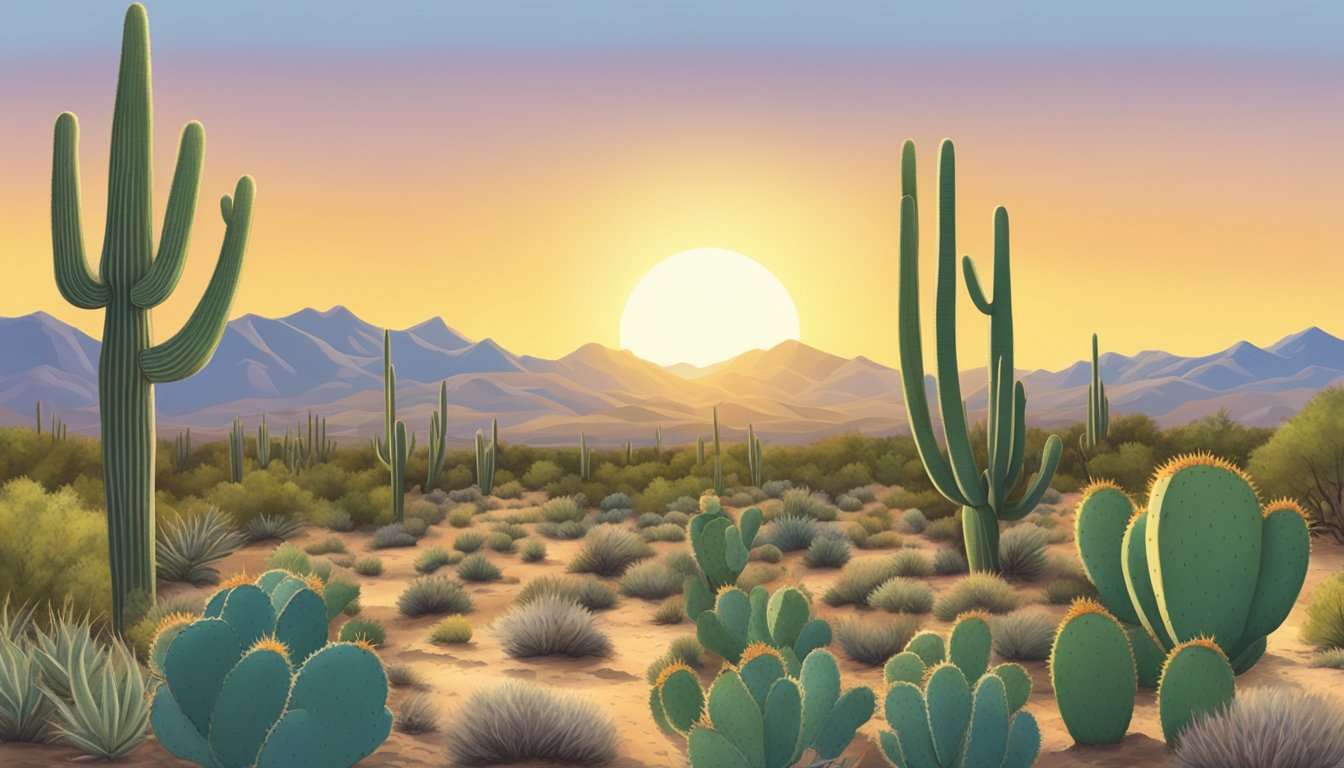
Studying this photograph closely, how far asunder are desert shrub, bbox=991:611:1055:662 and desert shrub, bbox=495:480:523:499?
78.7 ft

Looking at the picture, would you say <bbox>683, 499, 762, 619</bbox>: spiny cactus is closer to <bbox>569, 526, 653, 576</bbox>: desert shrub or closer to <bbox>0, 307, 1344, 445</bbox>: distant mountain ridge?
<bbox>569, 526, 653, 576</bbox>: desert shrub

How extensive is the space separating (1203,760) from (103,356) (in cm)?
1113

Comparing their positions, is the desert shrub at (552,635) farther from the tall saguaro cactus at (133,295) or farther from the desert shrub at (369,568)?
the desert shrub at (369,568)

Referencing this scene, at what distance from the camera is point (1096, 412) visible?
102ft

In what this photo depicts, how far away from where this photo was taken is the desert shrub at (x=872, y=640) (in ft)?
39.8

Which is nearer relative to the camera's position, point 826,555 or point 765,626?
point 765,626

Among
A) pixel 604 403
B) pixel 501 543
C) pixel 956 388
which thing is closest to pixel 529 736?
pixel 956 388

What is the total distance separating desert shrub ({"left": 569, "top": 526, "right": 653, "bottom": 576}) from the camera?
19297mm

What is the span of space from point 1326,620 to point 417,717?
933cm

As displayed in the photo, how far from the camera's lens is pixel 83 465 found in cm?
2750

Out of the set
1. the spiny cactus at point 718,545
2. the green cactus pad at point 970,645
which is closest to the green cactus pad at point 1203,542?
the green cactus pad at point 970,645

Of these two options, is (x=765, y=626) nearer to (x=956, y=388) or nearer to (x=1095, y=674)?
(x=1095, y=674)

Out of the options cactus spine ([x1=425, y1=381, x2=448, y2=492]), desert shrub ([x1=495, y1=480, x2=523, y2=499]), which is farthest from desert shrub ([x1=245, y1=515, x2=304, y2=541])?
desert shrub ([x1=495, y1=480, x2=523, y2=499])

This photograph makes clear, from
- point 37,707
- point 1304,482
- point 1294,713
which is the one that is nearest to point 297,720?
point 37,707
